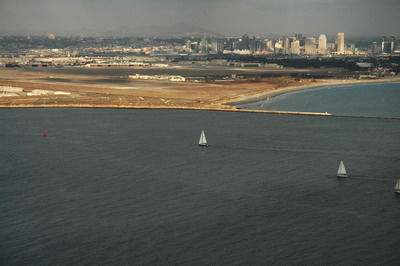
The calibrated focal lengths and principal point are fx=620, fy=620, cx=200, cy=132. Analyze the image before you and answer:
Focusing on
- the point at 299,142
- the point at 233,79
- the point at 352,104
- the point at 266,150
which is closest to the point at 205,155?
the point at 266,150

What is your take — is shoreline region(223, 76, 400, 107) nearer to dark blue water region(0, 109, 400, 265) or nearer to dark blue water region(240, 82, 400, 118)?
dark blue water region(240, 82, 400, 118)

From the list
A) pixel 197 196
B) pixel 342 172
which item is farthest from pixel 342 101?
pixel 197 196

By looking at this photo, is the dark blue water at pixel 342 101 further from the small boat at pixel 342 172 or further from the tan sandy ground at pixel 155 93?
the small boat at pixel 342 172

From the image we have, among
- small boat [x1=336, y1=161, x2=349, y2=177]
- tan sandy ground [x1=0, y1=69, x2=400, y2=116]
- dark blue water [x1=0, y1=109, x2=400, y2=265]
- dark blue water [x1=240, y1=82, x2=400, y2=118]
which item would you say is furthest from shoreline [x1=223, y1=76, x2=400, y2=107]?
small boat [x1=336, y1=161, x2=349, y2=177]

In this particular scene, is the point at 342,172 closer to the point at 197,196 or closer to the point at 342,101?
the point at 197,196

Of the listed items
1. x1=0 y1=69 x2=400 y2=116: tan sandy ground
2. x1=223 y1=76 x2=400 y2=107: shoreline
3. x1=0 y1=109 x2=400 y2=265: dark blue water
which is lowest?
x1=0 y1=109 x2=400 y2=265: dark blue water

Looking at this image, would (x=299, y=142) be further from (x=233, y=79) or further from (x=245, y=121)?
(x=233, y=79)
